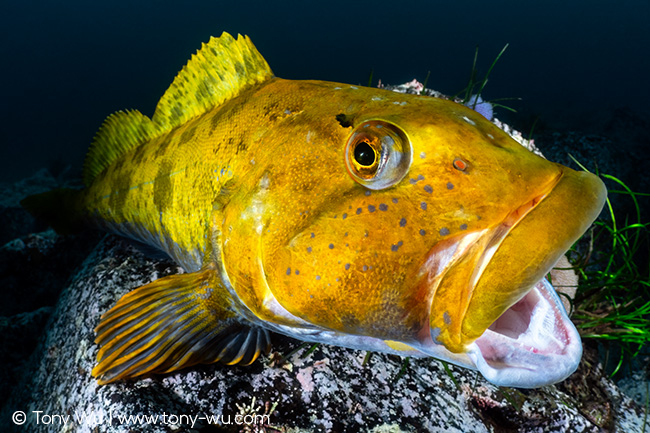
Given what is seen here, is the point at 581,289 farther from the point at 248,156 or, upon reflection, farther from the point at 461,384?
the point at 248,156

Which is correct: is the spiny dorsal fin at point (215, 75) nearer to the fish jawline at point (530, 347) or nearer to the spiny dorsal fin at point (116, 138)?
the spiny dorsal fin at point (116, 138)

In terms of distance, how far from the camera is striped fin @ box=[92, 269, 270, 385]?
62.1 inches

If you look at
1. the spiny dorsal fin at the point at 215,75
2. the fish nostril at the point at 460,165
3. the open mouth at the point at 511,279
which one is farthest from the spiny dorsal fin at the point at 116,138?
A: the open mouth at the point at 511,279

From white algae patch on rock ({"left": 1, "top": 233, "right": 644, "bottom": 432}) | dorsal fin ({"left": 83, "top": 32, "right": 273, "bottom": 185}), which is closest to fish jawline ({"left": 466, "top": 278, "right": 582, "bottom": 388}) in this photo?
white algae patch on rock ({"left": 1, "top": 233, "right": 644, "bottom": 432})

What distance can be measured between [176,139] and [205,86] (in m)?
0.37

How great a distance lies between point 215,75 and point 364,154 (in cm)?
140

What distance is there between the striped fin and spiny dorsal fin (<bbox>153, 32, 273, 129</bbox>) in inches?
42.3

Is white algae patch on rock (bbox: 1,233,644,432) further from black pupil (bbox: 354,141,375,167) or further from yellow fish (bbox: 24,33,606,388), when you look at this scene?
black pupil (bbox: 354,141,375,167)

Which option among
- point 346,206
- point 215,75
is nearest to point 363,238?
point 346,206

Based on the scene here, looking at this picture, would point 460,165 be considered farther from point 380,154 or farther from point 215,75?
point 215,75

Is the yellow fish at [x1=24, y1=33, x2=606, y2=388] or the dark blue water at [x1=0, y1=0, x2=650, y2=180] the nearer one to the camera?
the yellow fish at [x1=24, y1=33, x2=606, y2=388]

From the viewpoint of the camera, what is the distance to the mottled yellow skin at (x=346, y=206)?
95 centimetres

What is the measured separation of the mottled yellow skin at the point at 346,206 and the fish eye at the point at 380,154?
0.03 m

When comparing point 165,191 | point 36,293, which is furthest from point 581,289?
point 36,293
